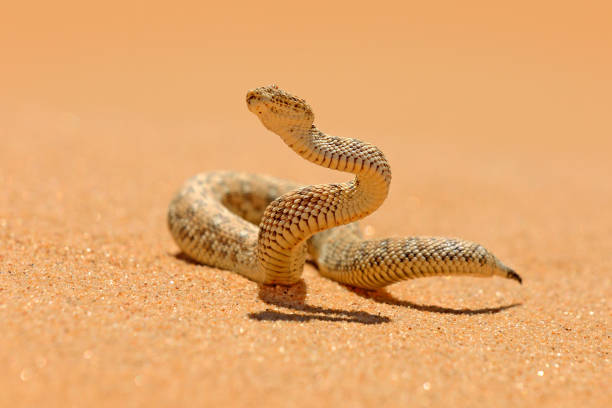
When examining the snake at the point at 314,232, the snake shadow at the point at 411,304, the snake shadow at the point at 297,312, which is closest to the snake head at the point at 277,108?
the snake at the point at 314,232

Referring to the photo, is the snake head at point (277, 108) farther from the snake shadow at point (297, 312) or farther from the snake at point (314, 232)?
the snake shadow at point (297, 312)

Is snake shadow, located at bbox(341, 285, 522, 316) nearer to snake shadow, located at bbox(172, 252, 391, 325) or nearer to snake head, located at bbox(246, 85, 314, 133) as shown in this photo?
snake shadow, located at bbox(172, 252, 391, 325)

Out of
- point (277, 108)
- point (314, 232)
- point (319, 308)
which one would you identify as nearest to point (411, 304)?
point (319, 308)

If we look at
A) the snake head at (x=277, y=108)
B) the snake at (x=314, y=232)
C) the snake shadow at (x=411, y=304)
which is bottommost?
the snake shadow at (x=411, y=304)

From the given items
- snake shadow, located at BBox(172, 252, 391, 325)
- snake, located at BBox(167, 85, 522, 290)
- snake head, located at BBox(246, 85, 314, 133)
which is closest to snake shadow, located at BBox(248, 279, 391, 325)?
snake shadow, located at BBox(172, 252, 391, 325)

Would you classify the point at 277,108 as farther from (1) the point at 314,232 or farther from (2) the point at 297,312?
(2) the point at 297,312

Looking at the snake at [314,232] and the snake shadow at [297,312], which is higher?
the snake at [314,232]
